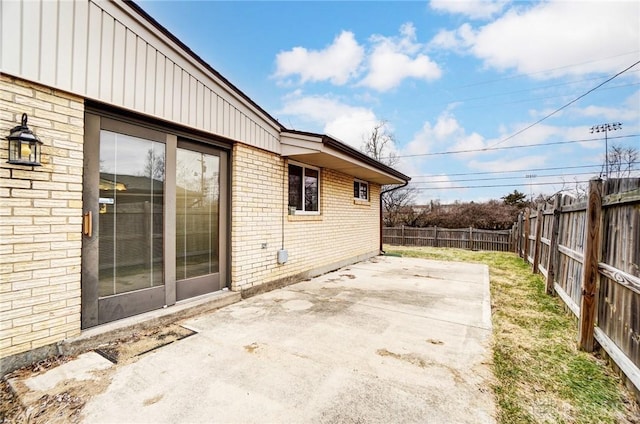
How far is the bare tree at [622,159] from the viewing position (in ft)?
66.4

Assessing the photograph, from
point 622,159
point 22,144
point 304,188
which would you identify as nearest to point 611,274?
point 304,188

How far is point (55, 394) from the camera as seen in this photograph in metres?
2.18

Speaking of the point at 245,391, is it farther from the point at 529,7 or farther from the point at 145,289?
the point at 529,7

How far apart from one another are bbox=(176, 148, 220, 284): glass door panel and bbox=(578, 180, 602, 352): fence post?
16.2 ft

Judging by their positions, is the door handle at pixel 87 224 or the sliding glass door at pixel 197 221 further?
the sliding glass door at pixel 197 221

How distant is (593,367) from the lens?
109 inches

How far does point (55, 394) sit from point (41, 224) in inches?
58.7

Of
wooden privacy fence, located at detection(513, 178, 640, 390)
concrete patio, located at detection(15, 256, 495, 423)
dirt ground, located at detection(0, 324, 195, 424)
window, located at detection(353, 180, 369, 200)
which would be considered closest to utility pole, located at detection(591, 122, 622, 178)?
window, located at detection(353, 180, 369, 200)

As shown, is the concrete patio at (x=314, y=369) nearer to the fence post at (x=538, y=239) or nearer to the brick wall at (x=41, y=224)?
the brick wall at (x=41, y=224)

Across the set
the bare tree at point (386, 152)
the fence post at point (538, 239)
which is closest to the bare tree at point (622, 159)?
the bare tree at point (386, 152)

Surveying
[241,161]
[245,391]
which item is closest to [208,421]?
[245,391]

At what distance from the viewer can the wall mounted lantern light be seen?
2434mm

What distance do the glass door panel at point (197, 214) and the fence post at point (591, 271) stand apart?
4.95 m

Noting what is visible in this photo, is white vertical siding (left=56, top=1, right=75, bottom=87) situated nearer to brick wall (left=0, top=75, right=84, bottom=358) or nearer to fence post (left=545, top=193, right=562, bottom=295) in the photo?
brick wall (left=0, top=75, right=84, bottom=358)
